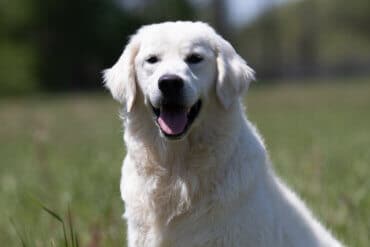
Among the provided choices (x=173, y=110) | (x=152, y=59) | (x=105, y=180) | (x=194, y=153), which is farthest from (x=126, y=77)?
(x=105, y=180)

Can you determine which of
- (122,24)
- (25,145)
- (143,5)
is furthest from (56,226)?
(143,5)

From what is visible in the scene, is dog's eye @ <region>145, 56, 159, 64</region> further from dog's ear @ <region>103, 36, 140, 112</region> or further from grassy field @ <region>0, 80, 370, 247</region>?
grassy field @ <region>0, 80, 370, 247</region>

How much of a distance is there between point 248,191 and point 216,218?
24 cm

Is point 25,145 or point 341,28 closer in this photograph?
point 25,145

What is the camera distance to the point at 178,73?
164 inches

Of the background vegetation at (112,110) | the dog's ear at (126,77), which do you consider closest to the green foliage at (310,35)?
the background vegetation at (112,110)

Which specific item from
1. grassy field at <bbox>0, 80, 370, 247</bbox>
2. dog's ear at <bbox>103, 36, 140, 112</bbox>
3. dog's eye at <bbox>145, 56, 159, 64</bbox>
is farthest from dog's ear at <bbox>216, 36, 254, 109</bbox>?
grassy field at <bbox>0, 80, 370, 247</bbox>

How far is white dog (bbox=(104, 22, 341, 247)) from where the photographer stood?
415cm

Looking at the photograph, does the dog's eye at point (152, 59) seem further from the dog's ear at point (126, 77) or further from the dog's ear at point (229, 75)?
the dog's ear at point (229, 75)

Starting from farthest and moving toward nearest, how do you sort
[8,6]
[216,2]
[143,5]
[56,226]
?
[143,5]
[8,6]
[216,2]
[56,226]

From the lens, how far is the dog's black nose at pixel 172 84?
413cm

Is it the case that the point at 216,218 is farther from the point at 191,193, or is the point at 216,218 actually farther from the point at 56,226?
the point at 56,226

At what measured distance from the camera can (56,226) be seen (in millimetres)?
5574

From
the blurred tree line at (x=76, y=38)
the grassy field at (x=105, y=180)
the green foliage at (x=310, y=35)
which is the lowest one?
the green foliage at (x=310, y=35)
